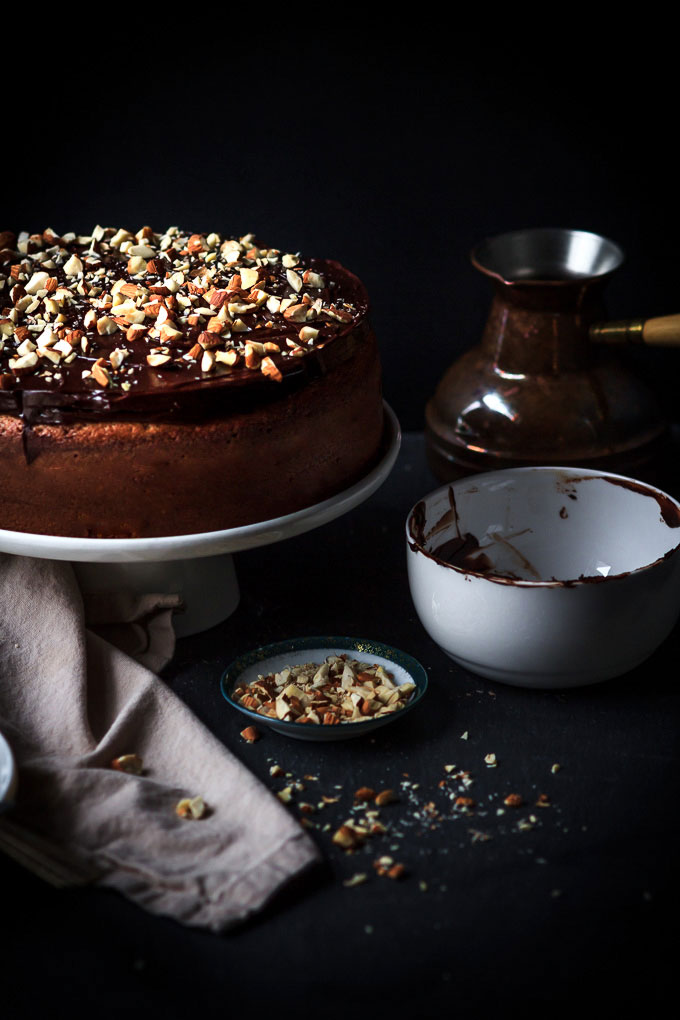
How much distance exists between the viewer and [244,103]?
4.99 ft

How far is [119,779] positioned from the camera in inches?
37.1

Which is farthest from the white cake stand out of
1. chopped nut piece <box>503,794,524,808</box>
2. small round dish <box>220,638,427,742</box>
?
chopped nut piece <box>503,794,524,808</box>

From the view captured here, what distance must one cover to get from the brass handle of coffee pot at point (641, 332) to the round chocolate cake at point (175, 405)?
1.02ft

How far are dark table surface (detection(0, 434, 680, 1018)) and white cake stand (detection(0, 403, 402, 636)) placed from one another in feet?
0.31

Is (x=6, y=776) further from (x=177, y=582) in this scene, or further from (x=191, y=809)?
(x=177, y=582)

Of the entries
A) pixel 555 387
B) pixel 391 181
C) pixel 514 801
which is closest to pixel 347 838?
pixel 514 801

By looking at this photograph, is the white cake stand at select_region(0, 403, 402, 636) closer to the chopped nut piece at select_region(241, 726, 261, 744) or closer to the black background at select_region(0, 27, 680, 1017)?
the black background at select_region(0, 27, 680, 1017)

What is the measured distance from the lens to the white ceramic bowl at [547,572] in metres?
1.01

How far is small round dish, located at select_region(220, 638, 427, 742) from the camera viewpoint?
100 centimetres

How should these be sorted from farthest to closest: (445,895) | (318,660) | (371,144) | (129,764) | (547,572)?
(371,144)
(547,572)
(318,660)
(129,764)
(445,895)

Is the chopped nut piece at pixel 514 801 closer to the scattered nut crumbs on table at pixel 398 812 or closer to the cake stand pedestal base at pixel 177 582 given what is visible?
the scattered nut crumbs on table at pixel 398 812

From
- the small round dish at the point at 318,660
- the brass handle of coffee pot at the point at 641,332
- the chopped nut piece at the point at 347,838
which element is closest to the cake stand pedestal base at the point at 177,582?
the small round dish at the point at 318,660

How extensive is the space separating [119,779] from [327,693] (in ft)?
0.72

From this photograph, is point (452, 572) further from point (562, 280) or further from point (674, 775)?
point (562, 280)
